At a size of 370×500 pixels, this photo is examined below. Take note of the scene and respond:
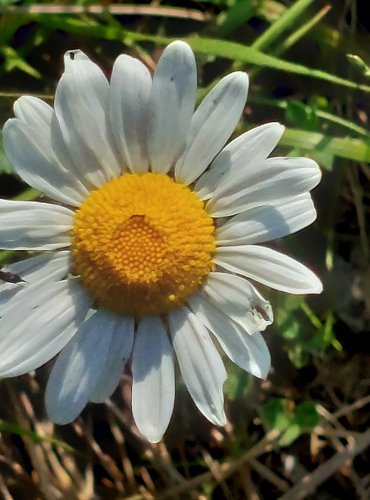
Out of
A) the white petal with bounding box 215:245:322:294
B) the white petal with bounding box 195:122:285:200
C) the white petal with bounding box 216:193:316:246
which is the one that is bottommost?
the white petal with bounding box 215:245:322:294

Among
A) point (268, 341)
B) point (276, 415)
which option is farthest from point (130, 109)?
point (276, 415)

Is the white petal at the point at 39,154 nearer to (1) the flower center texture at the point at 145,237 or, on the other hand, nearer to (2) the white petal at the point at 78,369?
(1) the flower center texture at the point at 145,237

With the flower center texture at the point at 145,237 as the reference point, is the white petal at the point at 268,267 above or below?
below

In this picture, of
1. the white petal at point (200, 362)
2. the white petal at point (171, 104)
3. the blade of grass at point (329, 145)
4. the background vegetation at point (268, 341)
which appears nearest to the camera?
the white petal at point (171, 104)

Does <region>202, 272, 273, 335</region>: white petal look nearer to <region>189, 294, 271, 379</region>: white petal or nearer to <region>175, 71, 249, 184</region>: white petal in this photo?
<region>189, 294, 271, 379</region>: white petal

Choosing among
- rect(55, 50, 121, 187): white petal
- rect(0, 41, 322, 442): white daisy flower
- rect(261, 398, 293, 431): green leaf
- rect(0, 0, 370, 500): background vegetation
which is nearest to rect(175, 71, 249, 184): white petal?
rect(0, 41, 322, 442): white daisy flower

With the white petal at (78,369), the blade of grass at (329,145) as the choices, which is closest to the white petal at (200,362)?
the white petal at (78,369)

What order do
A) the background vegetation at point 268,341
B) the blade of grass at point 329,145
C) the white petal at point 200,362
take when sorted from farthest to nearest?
the background vegetation at point 268,341 → the blade of grass at point 329,145 → the white petal at point 200,362

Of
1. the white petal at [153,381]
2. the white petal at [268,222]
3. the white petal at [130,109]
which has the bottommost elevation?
the white petal at [153,381]
